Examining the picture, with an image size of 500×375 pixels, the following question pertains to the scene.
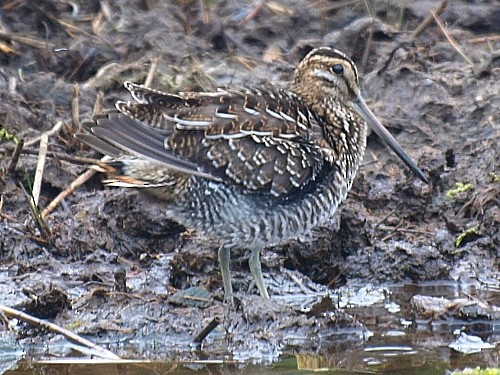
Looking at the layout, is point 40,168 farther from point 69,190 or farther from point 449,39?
point 449,39

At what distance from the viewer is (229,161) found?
20.5 ft

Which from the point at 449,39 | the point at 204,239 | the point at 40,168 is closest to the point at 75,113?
the point at 40,168

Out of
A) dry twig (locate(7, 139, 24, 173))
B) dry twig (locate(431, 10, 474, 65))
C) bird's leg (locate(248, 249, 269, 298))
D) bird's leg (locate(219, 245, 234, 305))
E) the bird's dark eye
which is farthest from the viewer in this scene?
dry twig (locate(431, 10, 474, 65))

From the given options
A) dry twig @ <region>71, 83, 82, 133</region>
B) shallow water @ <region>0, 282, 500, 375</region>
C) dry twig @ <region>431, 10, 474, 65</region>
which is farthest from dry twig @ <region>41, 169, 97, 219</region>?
dry twig @ <region>431, 10, 474, 65</region>

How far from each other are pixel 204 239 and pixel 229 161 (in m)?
0.93

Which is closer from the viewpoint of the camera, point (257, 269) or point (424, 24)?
point (257, 269)

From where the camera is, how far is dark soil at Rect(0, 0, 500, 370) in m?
6.22

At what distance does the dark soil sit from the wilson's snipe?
399 millimetres

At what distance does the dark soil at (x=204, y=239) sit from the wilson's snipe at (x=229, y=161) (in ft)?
1.31

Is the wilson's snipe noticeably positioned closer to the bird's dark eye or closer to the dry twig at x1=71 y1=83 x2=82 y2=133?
the bird's dark eye

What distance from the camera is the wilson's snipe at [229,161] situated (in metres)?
6.21

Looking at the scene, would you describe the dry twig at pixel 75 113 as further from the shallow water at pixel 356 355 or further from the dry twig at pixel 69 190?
the shallow water at pixel 356 355

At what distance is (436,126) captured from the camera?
8.54 m

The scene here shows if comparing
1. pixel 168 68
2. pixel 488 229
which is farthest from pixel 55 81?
pixel 488 229
